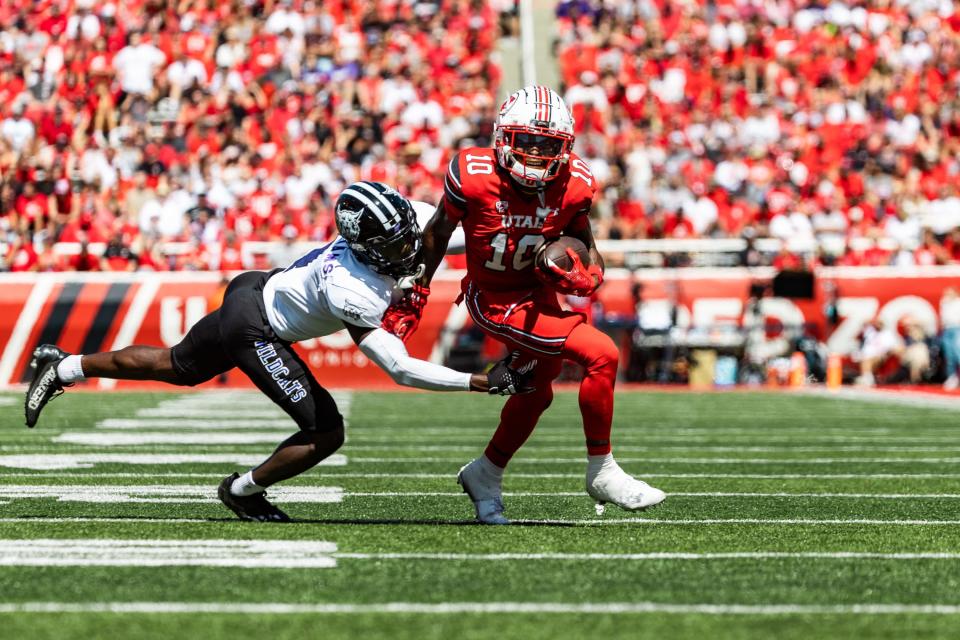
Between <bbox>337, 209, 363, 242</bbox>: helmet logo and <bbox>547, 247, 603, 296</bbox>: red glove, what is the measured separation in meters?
0.76

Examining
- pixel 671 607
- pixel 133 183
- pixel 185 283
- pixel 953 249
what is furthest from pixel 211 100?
pixel 671 607

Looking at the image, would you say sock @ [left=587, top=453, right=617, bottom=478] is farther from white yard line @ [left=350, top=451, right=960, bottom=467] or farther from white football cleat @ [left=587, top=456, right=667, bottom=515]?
white yard line @ [left=350, top=451, right=960, bottom=467]

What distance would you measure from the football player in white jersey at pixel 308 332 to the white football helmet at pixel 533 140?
451 millimetres

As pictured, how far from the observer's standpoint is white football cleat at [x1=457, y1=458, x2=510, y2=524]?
6.39 meters

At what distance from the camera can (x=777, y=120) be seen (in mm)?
22406

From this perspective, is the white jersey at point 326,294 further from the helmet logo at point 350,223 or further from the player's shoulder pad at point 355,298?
the helmet logo at point 350,223

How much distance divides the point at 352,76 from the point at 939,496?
52.2 ft

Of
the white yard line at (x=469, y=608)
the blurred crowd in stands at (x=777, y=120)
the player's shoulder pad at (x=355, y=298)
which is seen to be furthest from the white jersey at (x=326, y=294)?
the blurred crowd in stands at (x=777, y=120)

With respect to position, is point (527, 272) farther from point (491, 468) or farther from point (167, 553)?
point (167, 553)

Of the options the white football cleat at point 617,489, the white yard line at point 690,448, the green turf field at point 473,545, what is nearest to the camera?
the green turf field at point 473,545

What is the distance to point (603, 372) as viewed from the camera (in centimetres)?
619

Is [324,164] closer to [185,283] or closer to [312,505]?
[185,283]

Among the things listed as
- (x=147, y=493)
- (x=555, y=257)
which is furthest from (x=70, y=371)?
(x=555, y=257)

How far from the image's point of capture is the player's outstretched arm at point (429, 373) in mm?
5703
